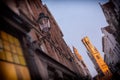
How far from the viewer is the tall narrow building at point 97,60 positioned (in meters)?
74.4

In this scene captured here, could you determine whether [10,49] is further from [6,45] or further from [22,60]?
[22,60]

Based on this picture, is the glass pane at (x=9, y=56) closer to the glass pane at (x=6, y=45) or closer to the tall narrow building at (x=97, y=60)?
the glass pane at (x=6, y=45)

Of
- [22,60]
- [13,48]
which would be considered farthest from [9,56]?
[22,60]

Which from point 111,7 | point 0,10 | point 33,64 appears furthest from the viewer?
point 111,7

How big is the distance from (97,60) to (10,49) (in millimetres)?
78352

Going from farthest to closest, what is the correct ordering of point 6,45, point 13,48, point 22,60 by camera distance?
point 22,60
point 13,48
point 6,45

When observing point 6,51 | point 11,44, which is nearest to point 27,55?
point 11,44

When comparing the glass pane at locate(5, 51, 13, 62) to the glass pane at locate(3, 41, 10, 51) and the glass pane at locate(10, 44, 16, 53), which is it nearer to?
the glass pane at locate(3, 41, 10, 51)

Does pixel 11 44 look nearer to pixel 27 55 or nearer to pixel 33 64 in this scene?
pixel 27 55

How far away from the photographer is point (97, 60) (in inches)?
3159

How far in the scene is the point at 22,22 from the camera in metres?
6.03

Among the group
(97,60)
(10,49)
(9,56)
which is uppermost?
(10,49)

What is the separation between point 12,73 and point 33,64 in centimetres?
148

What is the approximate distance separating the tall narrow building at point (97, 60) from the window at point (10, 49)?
2624 inches
